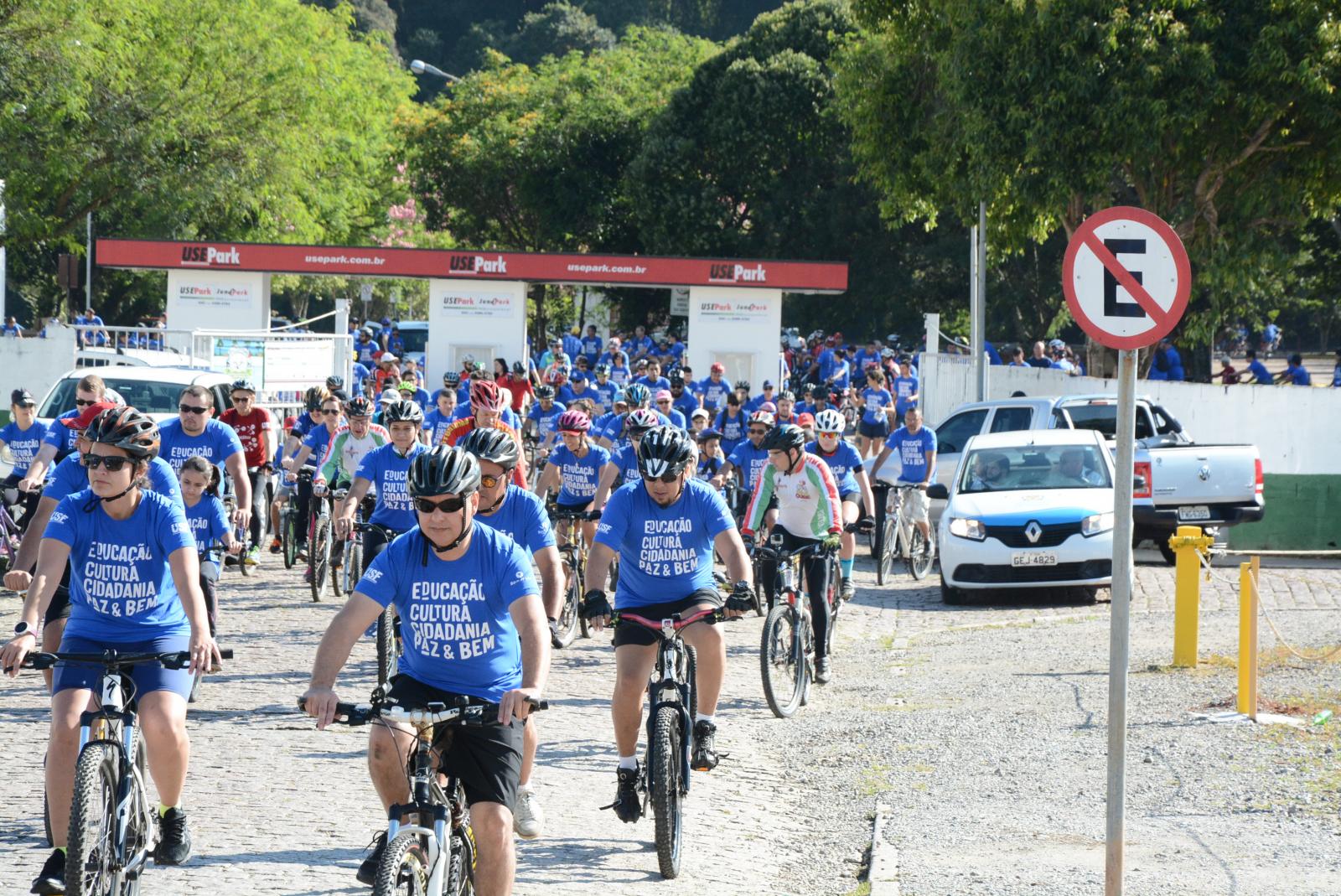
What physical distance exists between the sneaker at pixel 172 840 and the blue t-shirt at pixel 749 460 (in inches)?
377

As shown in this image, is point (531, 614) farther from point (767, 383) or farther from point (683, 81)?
point (683, 81)

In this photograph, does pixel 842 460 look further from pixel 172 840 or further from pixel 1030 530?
pixel 172 840

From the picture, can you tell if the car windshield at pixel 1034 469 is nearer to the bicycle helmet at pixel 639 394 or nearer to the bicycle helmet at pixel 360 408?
the bicycle helmet at pixel 639 394

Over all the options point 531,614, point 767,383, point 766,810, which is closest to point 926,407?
point 767,383

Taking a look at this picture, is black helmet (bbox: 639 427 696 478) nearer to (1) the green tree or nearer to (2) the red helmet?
(2) the red helmet

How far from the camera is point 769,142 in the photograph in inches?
2037

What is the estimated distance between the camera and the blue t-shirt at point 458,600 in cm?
571

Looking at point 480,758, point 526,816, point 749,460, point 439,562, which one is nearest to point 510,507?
point 526,816

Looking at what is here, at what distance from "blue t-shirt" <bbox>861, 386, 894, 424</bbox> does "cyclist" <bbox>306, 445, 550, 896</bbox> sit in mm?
16592

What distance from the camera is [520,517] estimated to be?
8.24 m

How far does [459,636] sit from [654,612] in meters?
2.78

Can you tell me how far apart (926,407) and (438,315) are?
415 inches

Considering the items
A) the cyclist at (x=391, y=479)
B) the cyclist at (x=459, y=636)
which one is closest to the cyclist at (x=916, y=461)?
the cyclist at (x=391, y=479)

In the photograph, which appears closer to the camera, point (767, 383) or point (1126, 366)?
point (1126, 366)
